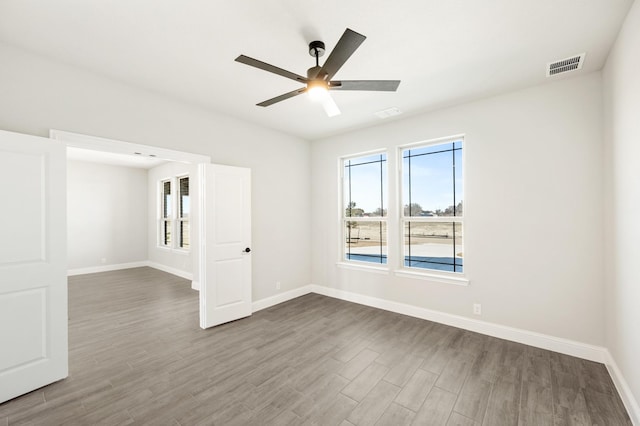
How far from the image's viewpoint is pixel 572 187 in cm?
285

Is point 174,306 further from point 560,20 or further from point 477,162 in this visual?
point 560,20

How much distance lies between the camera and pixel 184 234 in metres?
6.93

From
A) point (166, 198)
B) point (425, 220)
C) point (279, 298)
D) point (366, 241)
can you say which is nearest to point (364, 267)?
point (366, 241)

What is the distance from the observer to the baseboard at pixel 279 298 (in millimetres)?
4230

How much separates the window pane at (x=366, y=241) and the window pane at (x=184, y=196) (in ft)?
14.2

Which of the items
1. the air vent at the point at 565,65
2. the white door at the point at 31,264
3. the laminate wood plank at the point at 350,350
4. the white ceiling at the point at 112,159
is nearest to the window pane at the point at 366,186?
the laminate wood plank at the point at 350,350

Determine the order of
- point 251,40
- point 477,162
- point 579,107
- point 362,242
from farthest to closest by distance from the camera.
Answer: point 362,242, point 477,162, point 579,107, point 251,40

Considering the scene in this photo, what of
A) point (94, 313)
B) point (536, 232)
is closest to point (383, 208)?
point (536, 232)

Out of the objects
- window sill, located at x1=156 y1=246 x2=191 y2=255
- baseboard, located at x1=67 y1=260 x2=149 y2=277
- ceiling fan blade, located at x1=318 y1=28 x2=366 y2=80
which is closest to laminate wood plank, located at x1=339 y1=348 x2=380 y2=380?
ceiling fan blade, located at x1=318 y1=28 x2=366 y2=80

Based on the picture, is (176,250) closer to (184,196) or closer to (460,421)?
(184,196)

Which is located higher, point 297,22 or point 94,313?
point 297,22

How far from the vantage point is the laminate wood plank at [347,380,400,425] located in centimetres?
196

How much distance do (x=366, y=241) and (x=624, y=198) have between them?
315 centimetres

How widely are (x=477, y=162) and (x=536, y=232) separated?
1039 mm
